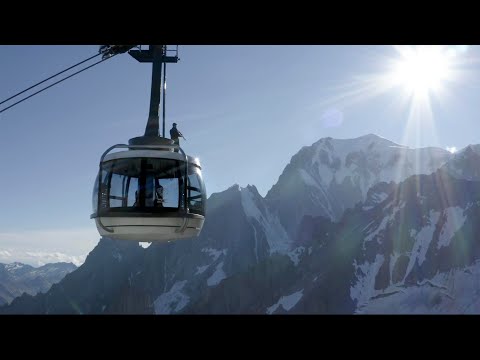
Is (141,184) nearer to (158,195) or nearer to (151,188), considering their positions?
(151,188)

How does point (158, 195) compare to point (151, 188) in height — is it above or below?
below

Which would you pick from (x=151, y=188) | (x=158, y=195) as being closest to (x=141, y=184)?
(x=151, y=188)

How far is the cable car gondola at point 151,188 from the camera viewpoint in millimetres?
9812

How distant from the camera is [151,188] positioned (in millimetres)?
10445

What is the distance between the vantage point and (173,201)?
1020 cm

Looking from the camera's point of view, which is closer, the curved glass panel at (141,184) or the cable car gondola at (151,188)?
the cable car gondola at (151,188)

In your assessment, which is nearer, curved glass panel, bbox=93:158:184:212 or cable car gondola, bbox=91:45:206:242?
cable car gondola, bbox=91:45:206:242

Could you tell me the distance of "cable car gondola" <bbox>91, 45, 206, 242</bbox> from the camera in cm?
981
